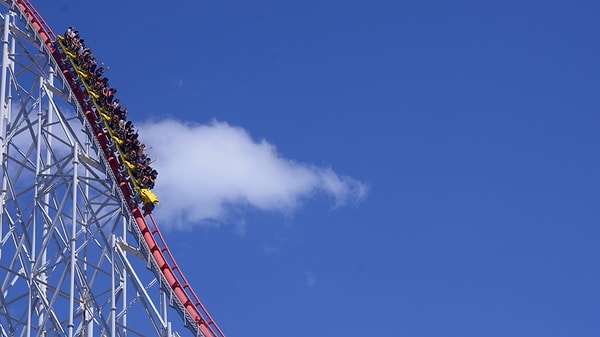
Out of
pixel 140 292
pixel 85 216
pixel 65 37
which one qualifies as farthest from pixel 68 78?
pixel 140 292

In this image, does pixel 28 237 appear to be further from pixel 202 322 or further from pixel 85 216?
pixel 202 322

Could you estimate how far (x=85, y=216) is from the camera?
25.7m

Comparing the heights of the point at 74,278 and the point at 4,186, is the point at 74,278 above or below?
below

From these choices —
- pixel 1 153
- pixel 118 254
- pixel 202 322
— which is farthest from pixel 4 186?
pixel 202 322

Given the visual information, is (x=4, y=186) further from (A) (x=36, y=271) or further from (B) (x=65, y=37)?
(B) (x=65, y=37)

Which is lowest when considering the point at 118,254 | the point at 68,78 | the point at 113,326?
the point at 113,326

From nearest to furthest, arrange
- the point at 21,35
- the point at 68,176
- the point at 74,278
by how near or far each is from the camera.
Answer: the point at 74,278 → the point at 68,176 → the point at 21,35

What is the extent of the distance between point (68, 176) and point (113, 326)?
258 cm

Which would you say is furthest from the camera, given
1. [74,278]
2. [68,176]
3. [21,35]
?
[21,35]

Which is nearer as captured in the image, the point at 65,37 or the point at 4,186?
the point at 4,186

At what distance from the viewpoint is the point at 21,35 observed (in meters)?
26.5

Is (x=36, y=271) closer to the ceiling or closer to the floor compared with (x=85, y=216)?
closer to the floor

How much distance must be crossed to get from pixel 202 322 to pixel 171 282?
32.1 inches

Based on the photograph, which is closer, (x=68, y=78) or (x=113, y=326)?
(x=113, y=326)
